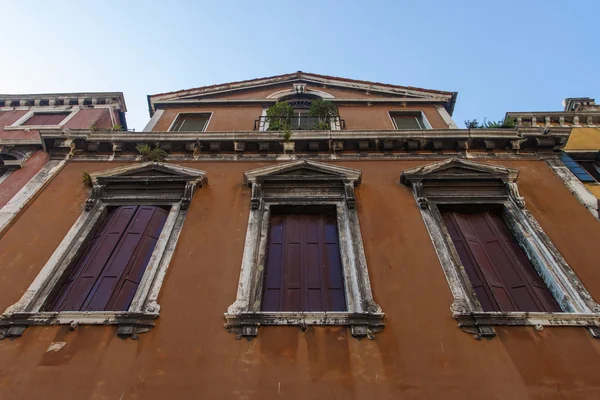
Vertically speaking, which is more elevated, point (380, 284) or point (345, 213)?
point (345, 213)

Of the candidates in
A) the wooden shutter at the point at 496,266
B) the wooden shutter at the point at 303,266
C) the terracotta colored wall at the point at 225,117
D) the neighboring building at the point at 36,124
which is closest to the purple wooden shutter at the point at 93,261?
the neighboring building at the point at 36,124

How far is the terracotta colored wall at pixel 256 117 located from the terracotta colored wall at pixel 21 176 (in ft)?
9.07

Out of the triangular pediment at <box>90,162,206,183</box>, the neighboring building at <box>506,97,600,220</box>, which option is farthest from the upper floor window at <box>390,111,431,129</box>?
the triangular pediment at <box>90,162,206,183</box>

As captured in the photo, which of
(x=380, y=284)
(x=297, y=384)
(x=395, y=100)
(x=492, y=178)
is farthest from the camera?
(x=395, y=100)

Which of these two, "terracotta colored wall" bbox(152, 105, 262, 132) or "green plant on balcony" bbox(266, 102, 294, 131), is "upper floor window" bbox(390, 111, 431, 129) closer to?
"green plant on balcony" bbox(266, 102, 294, 131)

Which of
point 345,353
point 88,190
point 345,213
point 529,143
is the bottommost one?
point 345,353

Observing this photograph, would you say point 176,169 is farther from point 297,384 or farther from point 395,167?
point 297,384

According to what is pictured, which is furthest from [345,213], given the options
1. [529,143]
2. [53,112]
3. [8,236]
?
[53,112]

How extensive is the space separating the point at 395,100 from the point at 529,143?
4093 millimetres

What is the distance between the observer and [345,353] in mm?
5363

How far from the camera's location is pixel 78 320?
575 cm

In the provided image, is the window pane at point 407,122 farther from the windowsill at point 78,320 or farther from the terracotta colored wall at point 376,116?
the windowsill at point 78,320

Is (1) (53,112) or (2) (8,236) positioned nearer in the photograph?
(2) (8,236)

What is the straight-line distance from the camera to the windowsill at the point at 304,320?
5645mm
